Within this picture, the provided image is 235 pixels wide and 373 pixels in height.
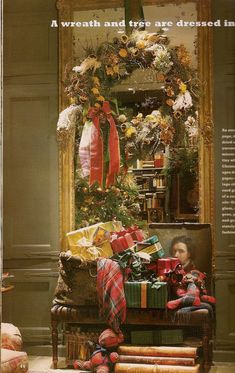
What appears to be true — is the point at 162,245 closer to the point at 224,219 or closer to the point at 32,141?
the point at 224,219

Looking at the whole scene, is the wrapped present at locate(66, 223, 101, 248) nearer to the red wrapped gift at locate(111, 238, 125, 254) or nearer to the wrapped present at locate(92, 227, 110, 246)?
the wrapped present at locate(92, 227, 110, 246)

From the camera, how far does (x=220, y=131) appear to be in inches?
153

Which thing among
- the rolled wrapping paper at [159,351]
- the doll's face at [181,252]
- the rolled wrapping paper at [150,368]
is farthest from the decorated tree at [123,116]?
the rolled wrapping paper at [150,368]

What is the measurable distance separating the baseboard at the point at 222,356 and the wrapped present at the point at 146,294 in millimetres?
468

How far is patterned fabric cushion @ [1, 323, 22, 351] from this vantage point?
3.59 m

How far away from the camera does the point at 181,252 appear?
4262 mm

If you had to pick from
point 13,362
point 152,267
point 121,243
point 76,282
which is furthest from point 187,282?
point 13,362

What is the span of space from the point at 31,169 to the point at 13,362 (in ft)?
4.08

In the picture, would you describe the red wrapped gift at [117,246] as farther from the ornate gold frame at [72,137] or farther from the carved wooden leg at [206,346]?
the carved wooden leg at [206,346]

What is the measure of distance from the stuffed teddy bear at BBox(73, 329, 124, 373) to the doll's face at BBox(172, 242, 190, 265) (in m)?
0.62

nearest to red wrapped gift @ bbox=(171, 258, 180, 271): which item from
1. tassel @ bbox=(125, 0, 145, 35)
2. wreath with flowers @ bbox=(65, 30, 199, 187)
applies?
wreath with flowers @ bbox=(65, 30, 199, 187)

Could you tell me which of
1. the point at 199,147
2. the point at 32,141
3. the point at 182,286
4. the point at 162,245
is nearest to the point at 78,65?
the point at 32,141

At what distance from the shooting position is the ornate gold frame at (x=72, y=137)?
3.97 metres

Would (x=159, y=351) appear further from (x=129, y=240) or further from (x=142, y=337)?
(x=129, y=240)
